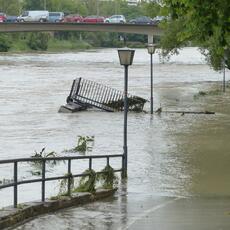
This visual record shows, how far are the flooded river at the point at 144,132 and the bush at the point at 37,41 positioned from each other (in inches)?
2454

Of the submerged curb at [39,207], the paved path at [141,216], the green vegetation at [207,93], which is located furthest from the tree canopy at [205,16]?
the green vegetation at [207,93]

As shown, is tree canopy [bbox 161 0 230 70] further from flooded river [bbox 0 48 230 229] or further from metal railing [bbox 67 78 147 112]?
metal railing [bbox 67 78 147 112]

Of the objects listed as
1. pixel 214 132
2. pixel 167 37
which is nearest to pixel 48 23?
pixel 167 37

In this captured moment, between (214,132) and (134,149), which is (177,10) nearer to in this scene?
(134,149)

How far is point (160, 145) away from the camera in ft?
92.1

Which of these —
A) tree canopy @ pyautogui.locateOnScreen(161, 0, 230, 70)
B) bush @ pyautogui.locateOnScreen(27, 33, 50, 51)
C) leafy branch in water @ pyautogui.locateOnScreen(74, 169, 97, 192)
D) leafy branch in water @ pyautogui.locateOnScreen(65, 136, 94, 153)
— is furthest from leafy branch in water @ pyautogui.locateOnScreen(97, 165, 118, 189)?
bush @ pyautogui.locateOnScreen(27, 33, 50, 51)

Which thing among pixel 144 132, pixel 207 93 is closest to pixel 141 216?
pixel 144 132

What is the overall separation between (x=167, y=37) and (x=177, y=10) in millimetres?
40962

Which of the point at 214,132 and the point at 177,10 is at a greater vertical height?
the point at 177,10

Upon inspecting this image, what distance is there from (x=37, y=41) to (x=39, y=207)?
123790 millimetres

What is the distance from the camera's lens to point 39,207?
1109cm

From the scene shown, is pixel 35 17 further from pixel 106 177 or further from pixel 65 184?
pixel 65 184

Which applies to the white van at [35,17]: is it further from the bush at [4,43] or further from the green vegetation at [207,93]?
the green vegetation at [207,93]

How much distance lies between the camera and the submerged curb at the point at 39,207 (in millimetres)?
9805
